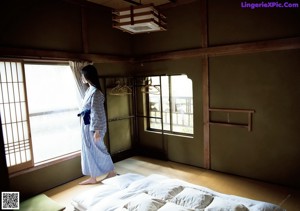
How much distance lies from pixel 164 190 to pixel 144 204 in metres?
0.32

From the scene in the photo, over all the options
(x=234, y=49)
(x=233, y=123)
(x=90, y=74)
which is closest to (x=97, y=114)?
(x=90, y=74)

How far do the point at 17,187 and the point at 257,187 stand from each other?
3364mm

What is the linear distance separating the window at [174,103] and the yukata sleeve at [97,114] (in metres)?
1.29

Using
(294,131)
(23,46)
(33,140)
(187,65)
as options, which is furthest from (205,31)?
(33,140)

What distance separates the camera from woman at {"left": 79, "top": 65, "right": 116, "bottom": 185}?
11.3 feet

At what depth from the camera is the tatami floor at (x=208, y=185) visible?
9.85 ft

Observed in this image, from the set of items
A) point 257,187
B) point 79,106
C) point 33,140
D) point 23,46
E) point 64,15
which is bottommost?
point 257,187

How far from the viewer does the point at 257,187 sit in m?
3.31

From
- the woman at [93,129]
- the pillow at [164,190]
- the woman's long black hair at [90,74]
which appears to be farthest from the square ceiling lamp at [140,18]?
the pillow at [164,190]

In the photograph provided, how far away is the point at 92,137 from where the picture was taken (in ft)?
11.7

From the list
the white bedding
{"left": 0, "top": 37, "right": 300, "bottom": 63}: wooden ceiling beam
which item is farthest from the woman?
the white bedding

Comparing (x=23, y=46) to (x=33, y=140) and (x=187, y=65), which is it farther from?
(x=187, y=65)

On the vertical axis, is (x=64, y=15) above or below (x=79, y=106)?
above

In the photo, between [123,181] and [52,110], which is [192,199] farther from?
[52,110]
